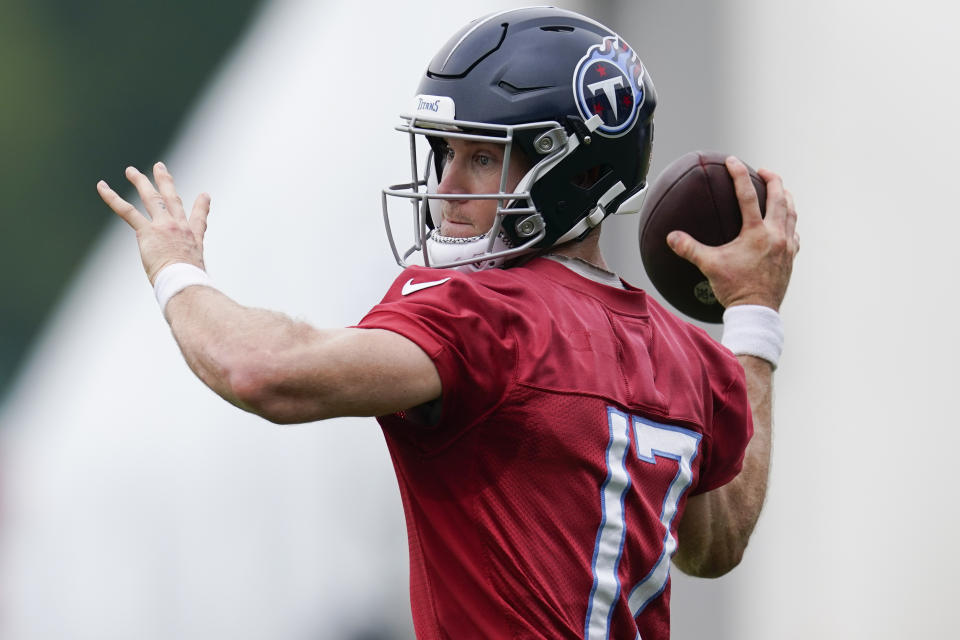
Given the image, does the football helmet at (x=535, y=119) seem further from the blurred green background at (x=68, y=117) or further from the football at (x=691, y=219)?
the blurred green background at (x=68, y=117)

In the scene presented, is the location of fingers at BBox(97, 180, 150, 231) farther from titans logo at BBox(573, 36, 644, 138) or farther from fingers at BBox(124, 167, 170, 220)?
titans logo at BBox(573, 36, 644, 138)

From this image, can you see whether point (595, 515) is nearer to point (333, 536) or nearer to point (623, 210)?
point (623, 210)

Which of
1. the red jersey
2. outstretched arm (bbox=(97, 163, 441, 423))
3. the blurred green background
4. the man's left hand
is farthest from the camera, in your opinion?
the blurred green background

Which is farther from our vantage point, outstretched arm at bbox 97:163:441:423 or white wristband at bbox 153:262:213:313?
white wristband at bbox 153:262:213:313

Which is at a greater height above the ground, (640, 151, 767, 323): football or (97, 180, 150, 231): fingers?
(97, 180, 150, 231): fingers

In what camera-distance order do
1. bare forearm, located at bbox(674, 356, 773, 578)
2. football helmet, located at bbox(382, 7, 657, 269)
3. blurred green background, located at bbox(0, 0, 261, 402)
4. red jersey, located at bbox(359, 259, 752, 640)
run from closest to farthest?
red jersey, located at bbox(359, 259, 752, 640) < football helmet, located at bbox(382, 7, 657, 269) < bare forearm, located at bbox(674, 356, 773, 578) < blurred green background, located at bbox(0, 0, 261, 402)

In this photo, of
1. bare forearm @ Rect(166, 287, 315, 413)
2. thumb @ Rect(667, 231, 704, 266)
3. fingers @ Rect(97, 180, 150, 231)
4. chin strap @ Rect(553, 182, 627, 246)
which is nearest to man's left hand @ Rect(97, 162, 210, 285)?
fingers @ Rect(97, 180, 150, 231)

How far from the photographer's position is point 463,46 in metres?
1.88

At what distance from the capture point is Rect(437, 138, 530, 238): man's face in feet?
6.03

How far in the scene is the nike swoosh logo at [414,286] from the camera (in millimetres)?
1612

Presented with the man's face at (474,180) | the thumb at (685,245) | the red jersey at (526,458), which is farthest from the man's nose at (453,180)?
the thumb at (685,245)

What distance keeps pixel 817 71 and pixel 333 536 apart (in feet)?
7.02

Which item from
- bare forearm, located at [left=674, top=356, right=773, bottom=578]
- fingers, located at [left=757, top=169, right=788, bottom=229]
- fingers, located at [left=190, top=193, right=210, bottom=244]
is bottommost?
bare forearm, located at [left=674, top=356, right=773, bottom=578]

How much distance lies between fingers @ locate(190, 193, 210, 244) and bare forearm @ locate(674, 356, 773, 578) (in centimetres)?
99
